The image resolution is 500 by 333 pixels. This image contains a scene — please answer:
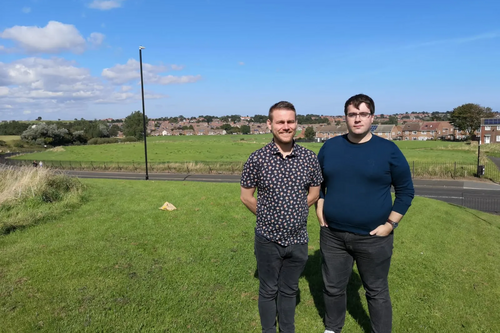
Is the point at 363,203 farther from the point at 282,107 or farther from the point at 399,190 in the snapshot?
the point at 282,107

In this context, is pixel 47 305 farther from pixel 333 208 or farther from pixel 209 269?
pixel 333 208

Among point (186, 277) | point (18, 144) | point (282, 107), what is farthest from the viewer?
point (18, 144)

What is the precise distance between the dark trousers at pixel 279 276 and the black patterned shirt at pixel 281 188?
9cm

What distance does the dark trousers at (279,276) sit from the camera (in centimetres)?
294

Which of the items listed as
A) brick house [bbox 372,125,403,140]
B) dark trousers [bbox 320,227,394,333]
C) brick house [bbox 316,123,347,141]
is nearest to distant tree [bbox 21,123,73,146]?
brick house [bbox 316,123,347,141]

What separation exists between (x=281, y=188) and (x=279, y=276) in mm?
907

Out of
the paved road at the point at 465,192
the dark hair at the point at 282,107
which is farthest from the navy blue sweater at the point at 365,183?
the paved road at the point at 465,192

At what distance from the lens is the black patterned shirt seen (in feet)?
9.37

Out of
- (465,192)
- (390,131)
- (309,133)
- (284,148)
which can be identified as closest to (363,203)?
(284,148)

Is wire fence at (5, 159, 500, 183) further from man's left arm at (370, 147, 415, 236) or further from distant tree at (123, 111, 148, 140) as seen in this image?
distant tree at (123, 111, 148, 140)

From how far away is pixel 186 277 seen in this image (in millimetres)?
4590

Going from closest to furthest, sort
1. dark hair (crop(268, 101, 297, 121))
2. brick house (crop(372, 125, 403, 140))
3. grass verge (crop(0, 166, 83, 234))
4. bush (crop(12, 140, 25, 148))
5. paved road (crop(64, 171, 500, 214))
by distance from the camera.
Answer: dark hair (crop(268, 101, 297, 121))
grass verge (crop(0, 166, 83, 234))
paved road (crop(64, 171, 500, 214))
bush (crop(12, 140, 25, 148))
brick house (crop(372, 125, 403, 140))

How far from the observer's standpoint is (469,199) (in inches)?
648

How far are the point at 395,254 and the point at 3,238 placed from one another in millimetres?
7255
